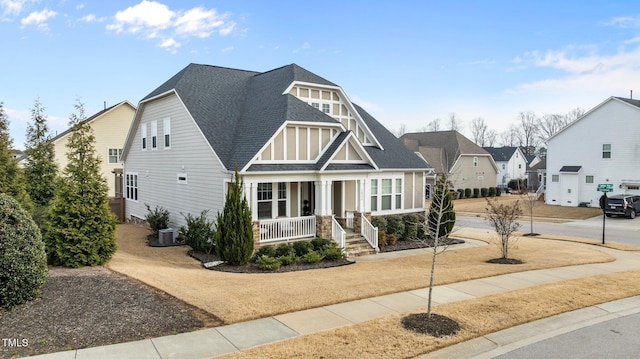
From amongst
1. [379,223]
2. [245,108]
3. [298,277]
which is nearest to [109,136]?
[245,108]

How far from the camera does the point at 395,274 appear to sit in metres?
13.2

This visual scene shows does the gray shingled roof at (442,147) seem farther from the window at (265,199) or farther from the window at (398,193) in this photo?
the window at (265,199)

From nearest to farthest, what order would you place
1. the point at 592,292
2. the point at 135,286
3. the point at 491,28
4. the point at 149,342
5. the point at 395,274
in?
1. the point at 149,342
2. the point at 135,286
3. the point at 592,292
4. the point at 395,274
5. the point at 491,28

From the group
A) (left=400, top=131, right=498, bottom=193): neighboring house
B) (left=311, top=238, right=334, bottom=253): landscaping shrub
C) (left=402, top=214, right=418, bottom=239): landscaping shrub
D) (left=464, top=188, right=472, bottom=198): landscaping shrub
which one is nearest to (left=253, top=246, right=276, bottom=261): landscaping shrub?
(left=311, top=238, right=334, bottom=253): landscaping shrub

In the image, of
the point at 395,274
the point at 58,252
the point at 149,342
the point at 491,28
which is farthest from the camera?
the point at 491,28

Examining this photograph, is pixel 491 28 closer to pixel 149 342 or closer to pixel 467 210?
pixel 149 342

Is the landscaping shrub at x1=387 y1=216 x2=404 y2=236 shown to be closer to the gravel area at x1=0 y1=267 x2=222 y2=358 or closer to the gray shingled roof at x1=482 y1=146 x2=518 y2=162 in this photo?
the gravel area at x1=0 y1=267 x2=222 y2=358

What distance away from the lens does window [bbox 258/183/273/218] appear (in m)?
18.1

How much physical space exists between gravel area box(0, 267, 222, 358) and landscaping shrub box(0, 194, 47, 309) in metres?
0.28

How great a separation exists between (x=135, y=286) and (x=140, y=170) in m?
16.5

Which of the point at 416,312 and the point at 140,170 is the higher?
the point at 140,170

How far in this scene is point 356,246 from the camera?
18.6 meters

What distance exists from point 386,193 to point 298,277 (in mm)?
10720

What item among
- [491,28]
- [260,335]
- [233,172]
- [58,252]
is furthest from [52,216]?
[491,28]
